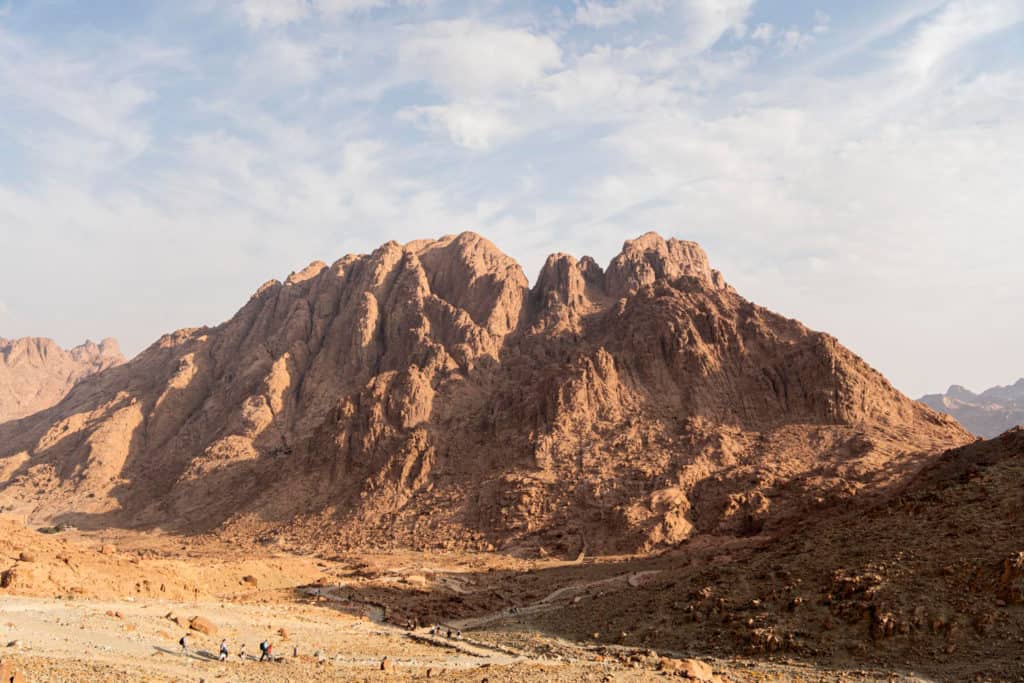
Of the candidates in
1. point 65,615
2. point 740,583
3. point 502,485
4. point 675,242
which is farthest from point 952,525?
point 675,242

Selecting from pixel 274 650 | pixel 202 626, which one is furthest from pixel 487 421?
pixel 274 650

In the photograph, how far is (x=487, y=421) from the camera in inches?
3703

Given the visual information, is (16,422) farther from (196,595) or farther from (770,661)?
(770,661)

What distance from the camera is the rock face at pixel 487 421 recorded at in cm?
7544

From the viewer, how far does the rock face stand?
75.4 metres

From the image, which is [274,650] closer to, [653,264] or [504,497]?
[504,497]

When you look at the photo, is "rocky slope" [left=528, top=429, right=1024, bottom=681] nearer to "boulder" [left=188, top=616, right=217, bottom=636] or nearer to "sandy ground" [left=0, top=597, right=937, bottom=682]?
"sandy ground" [left=0, top=597, right=937, bottom=682]

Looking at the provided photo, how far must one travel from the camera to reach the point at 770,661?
29.8m

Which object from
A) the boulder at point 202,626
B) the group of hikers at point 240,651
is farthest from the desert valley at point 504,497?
the group of hikers at point 240,651

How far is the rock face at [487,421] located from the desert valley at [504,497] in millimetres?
453

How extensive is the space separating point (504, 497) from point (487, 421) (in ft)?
52.9

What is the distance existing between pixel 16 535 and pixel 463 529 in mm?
42773

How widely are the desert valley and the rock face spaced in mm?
453

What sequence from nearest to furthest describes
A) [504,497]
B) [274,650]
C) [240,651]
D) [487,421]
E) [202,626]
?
1. [240,651]
2. [274,650]
3. [202,626]
4. [504,497]
5. [487,421]
